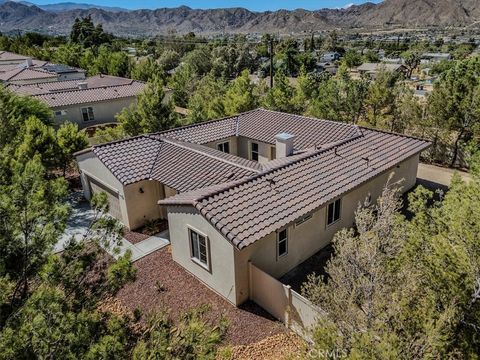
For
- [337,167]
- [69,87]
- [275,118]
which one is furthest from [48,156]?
[69,87]

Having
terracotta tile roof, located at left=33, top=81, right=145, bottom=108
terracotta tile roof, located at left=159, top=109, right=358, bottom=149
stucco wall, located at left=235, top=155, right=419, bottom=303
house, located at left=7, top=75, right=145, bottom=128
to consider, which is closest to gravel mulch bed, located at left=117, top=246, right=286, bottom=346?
stucco wall, located at left=235, top=155, right=419, bottom=303

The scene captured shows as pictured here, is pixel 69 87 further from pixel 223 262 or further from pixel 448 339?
pixel 448 339

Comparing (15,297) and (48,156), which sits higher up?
(15,297)

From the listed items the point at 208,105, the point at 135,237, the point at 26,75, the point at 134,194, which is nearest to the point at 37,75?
the point at 26,75

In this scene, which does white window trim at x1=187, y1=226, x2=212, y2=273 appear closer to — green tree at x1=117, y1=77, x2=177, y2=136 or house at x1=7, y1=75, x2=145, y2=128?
green tree at x1=117, y1=77, x2=177, y2=136

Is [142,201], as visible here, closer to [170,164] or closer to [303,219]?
[170,164]

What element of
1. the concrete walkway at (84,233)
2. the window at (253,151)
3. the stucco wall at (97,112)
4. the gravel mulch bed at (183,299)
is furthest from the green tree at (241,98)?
the gravel mulch bed at (183,299)

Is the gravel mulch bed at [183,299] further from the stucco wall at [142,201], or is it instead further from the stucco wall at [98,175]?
the stucco wall at [98,175]
